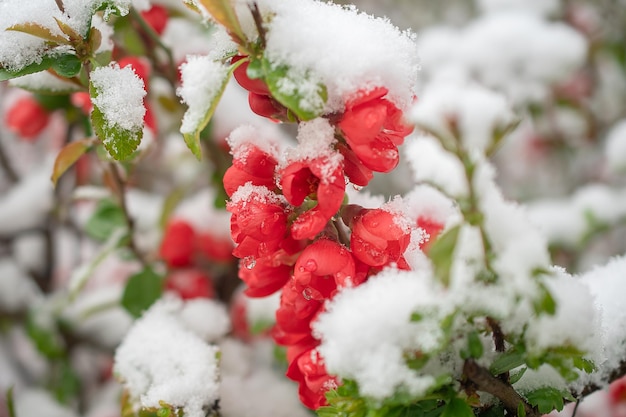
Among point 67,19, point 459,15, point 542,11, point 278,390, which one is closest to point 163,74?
point 67,19

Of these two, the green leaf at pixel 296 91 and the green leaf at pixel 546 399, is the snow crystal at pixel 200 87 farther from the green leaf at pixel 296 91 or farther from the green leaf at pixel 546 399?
the green leaf at pixel 546 399

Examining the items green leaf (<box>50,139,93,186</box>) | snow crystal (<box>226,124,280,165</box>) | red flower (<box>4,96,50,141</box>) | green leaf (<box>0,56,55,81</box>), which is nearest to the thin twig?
red flower (<box>4,96,50,141</box>)

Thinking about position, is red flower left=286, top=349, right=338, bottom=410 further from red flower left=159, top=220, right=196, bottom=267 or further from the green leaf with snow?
red flower left=159, top=220, right=196, bottom=267

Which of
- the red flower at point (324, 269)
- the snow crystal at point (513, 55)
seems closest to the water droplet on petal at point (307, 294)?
the red flower at point (324, 269)

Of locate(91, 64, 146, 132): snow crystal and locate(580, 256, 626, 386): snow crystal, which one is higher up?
locate(91, 64, 146, 132): snow crystal

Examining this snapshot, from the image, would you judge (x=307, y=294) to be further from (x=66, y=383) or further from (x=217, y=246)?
(x=66, y=383)

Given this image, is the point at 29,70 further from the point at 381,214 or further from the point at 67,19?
the point at 381,214
